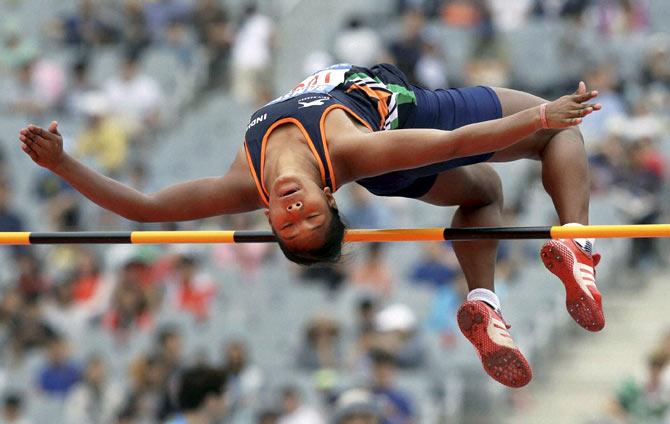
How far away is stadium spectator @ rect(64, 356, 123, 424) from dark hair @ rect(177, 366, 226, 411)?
2540mm

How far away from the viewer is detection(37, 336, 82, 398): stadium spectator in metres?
10.9

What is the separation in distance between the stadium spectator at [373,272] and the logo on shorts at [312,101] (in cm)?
467

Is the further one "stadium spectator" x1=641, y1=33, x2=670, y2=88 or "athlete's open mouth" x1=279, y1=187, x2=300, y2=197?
"stadium spectator" x1=641, y1=33, x2=670, y2=88

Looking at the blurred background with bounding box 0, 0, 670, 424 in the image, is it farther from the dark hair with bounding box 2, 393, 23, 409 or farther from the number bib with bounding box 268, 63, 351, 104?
the number bib with bounding box 268, 63, 351, 104

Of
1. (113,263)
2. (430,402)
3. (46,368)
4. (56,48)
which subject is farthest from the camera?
(56,48)

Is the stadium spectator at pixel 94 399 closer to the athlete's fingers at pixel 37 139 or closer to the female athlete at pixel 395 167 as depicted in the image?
Result: the female athlete at pixel 395 167

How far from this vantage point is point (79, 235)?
6.84m

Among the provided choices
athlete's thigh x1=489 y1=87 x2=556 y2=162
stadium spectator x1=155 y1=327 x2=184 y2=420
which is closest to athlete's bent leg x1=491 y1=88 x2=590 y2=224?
athlete's thigh x1=489 y1=87 x2=556 y2=162

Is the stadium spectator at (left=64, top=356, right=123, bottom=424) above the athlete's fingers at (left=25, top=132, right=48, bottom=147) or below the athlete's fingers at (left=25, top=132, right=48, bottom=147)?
above

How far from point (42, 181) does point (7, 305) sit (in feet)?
6.36

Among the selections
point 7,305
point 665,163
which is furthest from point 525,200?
point 7,305

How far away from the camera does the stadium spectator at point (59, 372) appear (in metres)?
10.9

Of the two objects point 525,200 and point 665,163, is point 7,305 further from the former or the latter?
point 665,163

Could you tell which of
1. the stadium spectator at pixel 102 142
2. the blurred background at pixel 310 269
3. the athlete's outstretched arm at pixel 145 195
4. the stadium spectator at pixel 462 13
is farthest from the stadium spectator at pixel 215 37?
the athlete's outstretched arm at pixel 145 195
